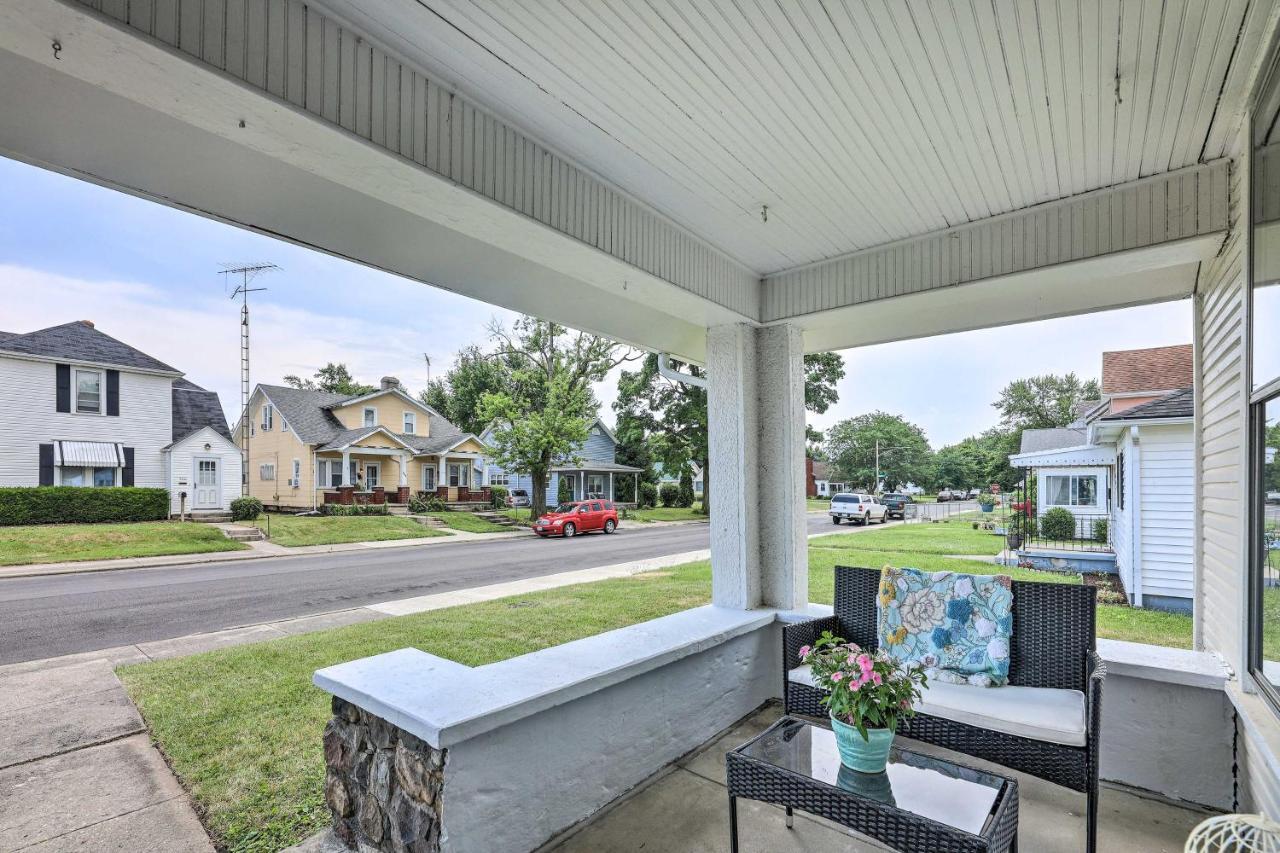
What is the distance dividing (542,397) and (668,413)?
4246mm

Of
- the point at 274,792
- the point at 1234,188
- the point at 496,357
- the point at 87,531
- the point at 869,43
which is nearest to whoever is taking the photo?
the point at 869,43

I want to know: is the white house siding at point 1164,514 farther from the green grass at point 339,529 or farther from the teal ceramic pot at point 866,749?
the green grass at point 339,529

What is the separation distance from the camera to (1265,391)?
173 cm

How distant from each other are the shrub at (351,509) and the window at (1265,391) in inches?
699

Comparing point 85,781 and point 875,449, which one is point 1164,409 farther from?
point 875,449

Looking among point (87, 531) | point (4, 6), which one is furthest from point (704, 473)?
point (4, 6)

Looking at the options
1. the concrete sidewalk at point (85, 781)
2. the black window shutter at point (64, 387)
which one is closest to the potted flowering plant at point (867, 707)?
the concrete sidewalk at point (85, 781)

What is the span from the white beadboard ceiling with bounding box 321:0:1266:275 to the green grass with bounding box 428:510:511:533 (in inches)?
543

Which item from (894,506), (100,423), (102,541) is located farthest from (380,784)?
(894,506)

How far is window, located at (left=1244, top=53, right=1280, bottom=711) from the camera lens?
1670mm

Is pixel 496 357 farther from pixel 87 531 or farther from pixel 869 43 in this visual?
pixel 869 43

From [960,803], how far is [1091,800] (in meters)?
0.64

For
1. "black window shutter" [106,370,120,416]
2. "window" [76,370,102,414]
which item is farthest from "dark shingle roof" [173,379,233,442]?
"window" [76,370,102,414]

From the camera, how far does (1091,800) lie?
6.43 ft
